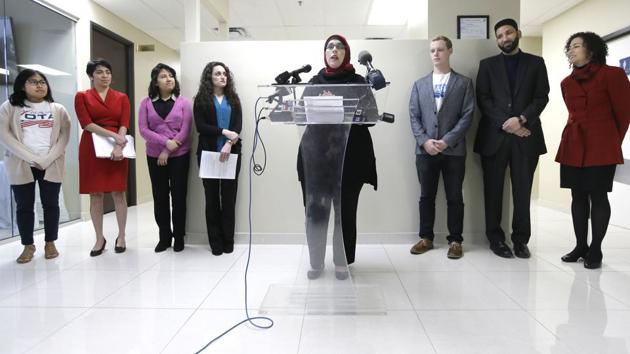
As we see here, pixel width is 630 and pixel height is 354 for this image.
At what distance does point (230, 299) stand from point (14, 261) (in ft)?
6.46

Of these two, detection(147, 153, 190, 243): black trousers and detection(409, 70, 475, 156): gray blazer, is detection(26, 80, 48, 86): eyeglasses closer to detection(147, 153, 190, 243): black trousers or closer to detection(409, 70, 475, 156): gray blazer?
detection(147, 153, 190, 243): black trousers

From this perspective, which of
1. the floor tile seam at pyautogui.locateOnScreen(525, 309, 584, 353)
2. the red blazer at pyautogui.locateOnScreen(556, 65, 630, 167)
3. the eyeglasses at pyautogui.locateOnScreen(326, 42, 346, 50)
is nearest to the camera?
the floor tile seam at pyautogui.locateOnScreen(525, 309, 584, 353)

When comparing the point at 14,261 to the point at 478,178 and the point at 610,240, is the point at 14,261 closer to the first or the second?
the point at 478,178

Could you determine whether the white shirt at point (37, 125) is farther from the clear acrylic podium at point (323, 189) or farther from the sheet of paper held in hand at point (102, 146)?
the clear acrylic podium at point (323, 189)

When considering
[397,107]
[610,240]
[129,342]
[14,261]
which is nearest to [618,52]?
[610,240]

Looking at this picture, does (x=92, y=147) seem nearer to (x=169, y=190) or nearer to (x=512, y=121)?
(x=169, y=190)

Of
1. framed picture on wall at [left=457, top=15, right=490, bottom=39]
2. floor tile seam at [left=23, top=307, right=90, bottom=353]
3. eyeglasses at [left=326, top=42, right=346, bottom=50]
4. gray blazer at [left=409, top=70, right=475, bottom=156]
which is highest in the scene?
framed picture on wall at [left=457, top=15, right=490, bottom=39]

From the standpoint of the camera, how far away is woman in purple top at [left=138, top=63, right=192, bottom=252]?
10.4 feet

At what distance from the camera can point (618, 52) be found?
14.5 feet

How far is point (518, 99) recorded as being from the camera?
116 inches

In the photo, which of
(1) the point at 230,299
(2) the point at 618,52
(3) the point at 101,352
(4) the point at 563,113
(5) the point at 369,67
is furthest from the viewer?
(4) the point at 563,113

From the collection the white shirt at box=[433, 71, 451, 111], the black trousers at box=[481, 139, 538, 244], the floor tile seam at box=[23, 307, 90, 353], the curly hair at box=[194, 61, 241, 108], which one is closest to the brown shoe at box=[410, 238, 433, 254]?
the black trousers at box=[481, 139, 538, 244]

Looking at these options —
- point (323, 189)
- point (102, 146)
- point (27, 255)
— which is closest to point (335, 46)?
point (323, 189)

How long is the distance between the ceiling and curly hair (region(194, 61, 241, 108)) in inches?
105
